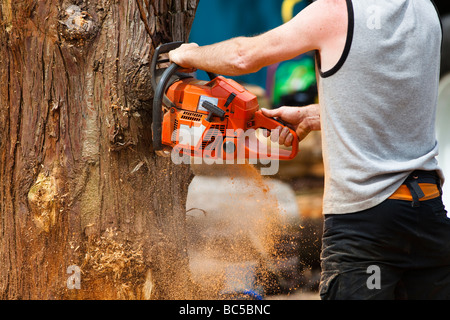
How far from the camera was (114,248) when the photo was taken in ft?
7.64

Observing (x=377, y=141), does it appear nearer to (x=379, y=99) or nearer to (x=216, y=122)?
(x=379, y=99)

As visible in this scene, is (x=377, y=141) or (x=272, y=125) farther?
(x=272, y=125)

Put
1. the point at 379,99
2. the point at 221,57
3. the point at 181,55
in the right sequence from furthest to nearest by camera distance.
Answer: the point at 181,55, the point at 221,57, the point at 379,99

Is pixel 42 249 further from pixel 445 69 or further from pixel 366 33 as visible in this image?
pixel 445 69

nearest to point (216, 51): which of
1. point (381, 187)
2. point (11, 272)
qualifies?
point (381, 187)

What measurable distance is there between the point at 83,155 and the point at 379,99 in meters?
1.41

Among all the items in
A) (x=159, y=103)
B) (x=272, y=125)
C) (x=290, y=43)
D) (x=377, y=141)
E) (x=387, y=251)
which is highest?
(x=290, y=43)

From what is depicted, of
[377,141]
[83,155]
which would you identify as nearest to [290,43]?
[377,141]

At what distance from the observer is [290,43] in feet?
5.53

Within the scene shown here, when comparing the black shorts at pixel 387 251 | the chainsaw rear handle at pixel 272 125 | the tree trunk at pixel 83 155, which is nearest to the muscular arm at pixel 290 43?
the chainsaw rear handle at pixel 272 125

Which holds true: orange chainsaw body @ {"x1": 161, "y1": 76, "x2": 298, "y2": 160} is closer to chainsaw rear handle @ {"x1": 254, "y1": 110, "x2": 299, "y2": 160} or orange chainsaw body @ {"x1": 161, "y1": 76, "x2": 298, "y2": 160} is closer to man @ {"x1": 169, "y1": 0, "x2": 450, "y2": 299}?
chainsaw rear handle @ {"x1": 254, "y1": 110, "x2": 299, "y2": 160}

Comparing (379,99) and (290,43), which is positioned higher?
(290,43)

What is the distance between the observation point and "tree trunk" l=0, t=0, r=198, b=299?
2.18 meters

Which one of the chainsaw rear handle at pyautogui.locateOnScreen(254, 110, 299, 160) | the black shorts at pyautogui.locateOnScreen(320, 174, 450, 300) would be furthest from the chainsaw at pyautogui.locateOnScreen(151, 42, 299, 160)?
the black shorts at pyautogui.locateOnScreen(320, 174, 450, 300)
